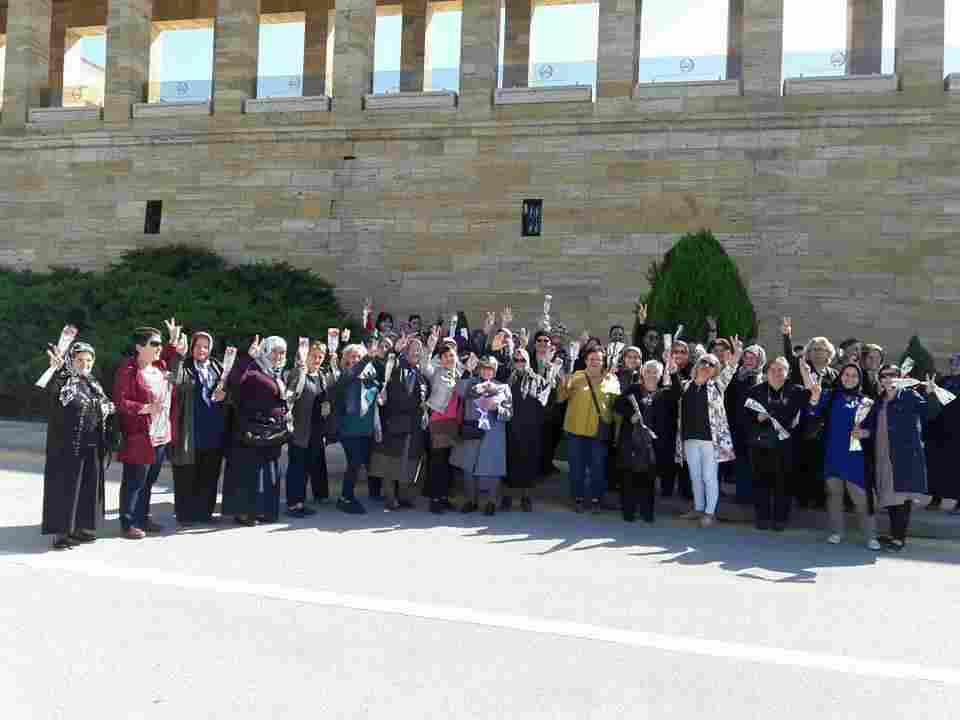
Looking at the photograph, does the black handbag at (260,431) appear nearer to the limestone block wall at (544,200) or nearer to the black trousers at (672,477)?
the black trousers at (672,477)

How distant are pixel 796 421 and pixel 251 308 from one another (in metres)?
11.7

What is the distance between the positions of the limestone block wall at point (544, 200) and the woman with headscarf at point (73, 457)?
1115 centimetres

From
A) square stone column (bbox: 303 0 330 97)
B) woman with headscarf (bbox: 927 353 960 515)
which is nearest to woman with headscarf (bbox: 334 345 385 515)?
woman with headscarf (bbox: 927 353 960 515)

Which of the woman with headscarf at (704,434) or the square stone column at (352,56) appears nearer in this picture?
the woman with headscarf at (704,434)

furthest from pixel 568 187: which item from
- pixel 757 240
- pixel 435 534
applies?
pixel 435 534

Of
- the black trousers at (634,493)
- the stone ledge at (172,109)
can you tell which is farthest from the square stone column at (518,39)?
the black trousers at (634,493)

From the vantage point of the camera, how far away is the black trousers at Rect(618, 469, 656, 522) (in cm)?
916

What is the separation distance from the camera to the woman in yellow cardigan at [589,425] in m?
9.54

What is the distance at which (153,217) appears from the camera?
2036cm

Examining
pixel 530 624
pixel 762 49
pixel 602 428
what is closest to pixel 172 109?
pixel 762 49

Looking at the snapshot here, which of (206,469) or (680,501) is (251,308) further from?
(680,501)

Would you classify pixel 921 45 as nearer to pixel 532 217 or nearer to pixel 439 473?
pixel 532 217

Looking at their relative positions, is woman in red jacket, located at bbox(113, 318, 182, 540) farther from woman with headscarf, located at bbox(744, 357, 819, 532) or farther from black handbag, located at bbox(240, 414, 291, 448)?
woman with headscarf, located at bbox(744, 357, 819, 532)

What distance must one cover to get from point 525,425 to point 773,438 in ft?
8.97
